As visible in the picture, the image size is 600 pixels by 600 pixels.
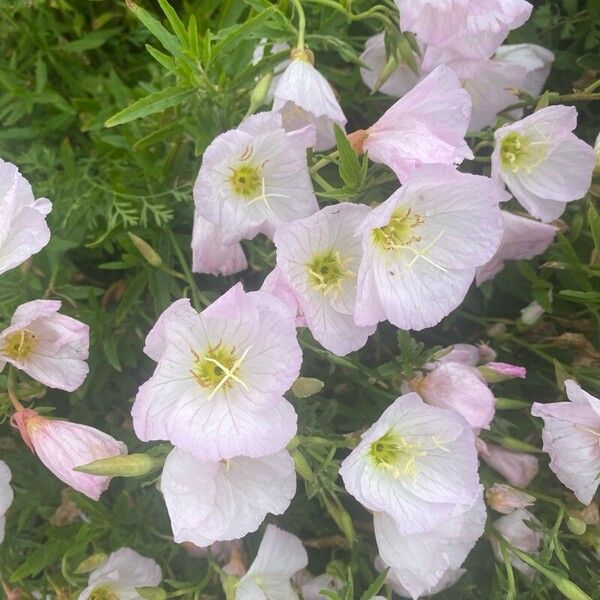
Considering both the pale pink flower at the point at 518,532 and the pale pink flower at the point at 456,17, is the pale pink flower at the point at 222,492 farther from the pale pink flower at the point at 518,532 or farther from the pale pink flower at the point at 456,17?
the pale pink flower at the point at 456,17

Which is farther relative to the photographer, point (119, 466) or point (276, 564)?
point (276, 564)

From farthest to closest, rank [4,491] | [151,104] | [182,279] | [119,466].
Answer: [182,279] → [4,491] → [151,104] → [119,466]

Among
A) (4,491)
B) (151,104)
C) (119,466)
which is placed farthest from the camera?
(4,491)

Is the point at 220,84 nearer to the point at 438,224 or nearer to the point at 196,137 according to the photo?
the point at 196,137

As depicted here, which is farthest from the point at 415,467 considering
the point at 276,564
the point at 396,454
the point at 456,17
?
the point at 456,17

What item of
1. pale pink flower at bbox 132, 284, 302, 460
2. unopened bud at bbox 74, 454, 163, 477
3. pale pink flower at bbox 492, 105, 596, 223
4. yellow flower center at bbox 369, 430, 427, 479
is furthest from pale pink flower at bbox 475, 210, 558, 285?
unopened bud at bbox 74, 454, 163, 477

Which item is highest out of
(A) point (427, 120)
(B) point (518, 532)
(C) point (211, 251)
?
(A) point (427, 120)

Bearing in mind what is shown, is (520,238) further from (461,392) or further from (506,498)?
(506,498)
